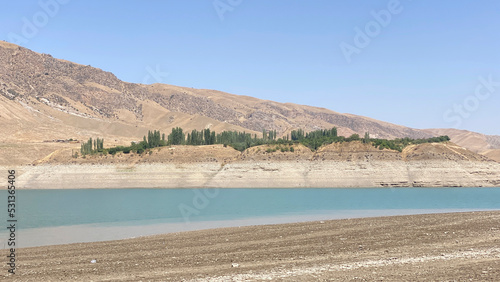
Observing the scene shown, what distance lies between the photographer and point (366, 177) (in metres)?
74.9

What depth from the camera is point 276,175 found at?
77750 mm

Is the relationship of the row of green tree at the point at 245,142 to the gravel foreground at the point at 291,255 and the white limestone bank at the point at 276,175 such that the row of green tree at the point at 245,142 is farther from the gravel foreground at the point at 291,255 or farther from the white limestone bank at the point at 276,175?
the gravel foreground at the point at 291,255

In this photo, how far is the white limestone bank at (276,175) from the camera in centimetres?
7494

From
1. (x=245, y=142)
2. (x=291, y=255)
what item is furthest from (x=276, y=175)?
(x=291, y=255)

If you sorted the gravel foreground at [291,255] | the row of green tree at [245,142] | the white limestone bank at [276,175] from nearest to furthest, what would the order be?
1. the gravel foreground at [291,255]
2. the white limestone bank at [276,175]
3. the row of green tree at [245,142]

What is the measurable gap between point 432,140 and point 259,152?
31855 millimetres

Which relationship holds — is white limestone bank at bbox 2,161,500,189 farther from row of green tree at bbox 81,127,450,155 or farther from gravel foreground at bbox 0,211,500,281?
gravel foreground at bbox 0,211,500,281

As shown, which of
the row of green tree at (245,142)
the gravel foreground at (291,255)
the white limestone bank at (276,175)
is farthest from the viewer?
the row of green tree at (245,142)

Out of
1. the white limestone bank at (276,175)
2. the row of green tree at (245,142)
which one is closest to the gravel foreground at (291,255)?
the white limestone bank at (276,175)

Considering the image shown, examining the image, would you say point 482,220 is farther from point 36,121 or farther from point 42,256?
point 36,121

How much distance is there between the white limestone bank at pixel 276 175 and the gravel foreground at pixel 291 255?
5223 cm

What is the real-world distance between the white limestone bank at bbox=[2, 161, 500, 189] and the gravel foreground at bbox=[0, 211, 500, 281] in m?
52.2

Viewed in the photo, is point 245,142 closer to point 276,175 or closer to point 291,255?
point 276,175

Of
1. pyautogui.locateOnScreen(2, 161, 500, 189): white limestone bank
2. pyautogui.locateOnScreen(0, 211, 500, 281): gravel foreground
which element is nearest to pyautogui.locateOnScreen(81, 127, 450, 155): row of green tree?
pyautogui.locateOnScreen(2, 161, 500, 189): white limestone bank
